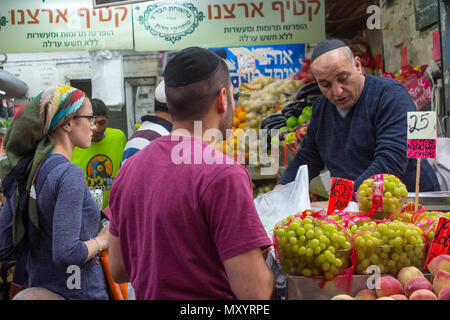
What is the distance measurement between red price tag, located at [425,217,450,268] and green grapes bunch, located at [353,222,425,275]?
0.10 feet

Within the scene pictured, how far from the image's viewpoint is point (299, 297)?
130 cm

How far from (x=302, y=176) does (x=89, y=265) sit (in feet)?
3.38

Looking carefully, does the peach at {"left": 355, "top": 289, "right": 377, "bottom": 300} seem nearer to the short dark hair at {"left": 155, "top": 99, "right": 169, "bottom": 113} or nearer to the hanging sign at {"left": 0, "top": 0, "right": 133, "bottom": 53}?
the short dark hair at {"left": 155, "top": 99, "right": 169, "bottom": 113}

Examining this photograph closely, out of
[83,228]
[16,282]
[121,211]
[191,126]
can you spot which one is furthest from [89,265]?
[191,126]

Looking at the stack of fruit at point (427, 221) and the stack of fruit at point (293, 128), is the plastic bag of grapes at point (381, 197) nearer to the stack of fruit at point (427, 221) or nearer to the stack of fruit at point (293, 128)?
the stack of fruit at point (427, 221)

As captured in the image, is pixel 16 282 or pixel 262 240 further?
pixel 16 282

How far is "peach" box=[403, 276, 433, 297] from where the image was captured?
1250mm

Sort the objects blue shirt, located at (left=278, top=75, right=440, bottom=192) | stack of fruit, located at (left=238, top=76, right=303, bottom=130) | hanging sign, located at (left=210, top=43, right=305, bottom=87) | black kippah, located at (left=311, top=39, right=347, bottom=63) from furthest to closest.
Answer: hanging sign, located at (left=210, top=43, right=305, bottom=87)
stack of fruit, located at (left=238, top=76, right=303, bottom=130)
black kippah, located at (left=311, top=39, right=347, bottom=63)
blue shirt, located at (left=278, top=75, right=440, bottom=192)

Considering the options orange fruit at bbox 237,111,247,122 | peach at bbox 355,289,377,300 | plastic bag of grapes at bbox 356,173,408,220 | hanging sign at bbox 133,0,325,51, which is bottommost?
peach at bbox 355,289,377,300

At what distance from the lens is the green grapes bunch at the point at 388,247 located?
4.35 feet

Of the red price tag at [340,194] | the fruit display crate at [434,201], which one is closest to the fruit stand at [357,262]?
the red price tag at [340,194]

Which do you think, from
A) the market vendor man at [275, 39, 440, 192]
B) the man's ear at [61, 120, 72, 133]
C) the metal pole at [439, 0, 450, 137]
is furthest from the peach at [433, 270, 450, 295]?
the metal pole at [439, 0, 450, 137]

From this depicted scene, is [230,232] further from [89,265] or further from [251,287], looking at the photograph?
[89,265]

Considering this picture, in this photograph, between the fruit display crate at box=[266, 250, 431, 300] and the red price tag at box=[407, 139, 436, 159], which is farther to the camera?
the red price tag at box=[407, 139, 436, 159]
